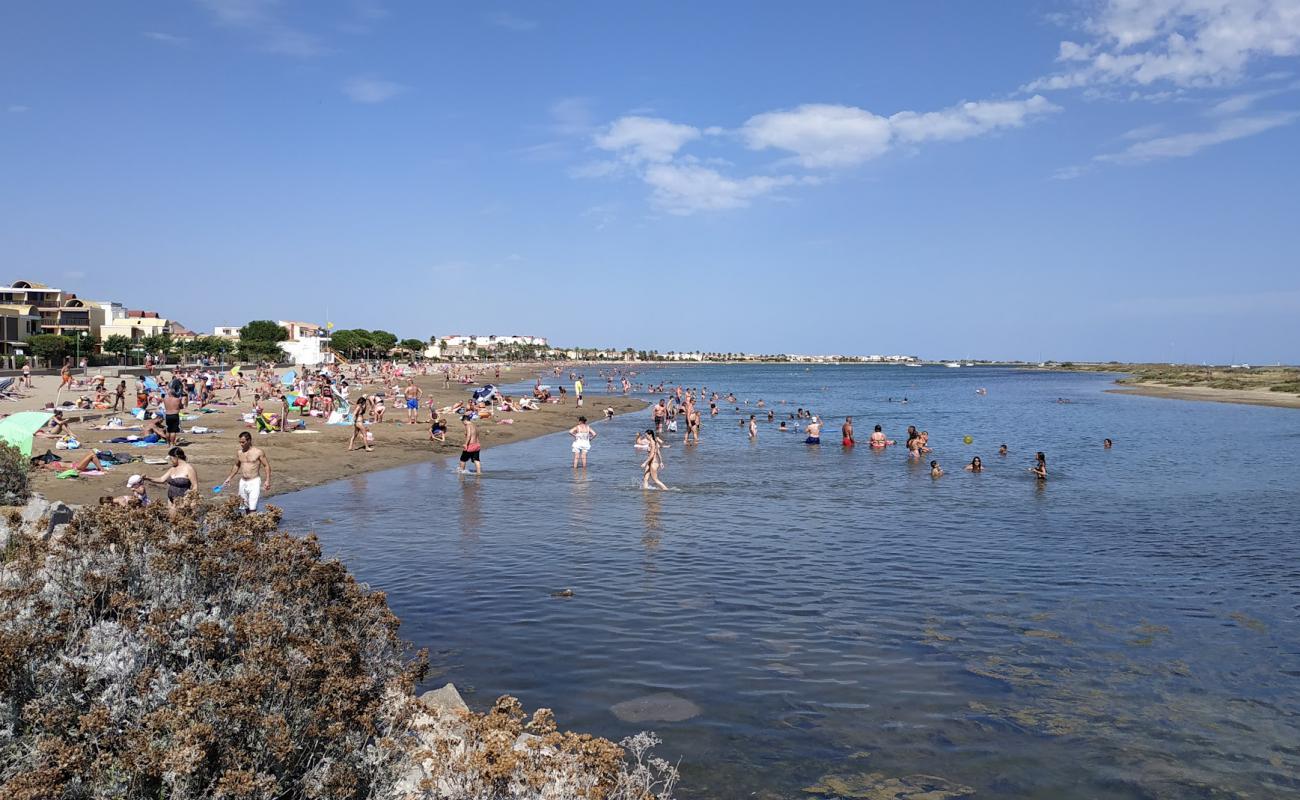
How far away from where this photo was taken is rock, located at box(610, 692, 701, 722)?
26.0 feet

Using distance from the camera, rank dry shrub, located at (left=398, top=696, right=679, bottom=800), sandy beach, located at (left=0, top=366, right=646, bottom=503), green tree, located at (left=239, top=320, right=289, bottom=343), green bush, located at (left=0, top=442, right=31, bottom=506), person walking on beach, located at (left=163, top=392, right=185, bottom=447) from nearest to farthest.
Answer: dry shrub, located at (left=398, top=696, right=679, bottom=800)
green bush, located at (left=0, top=442, right=31, bottom=506)
sandy beach, located at (left=0, top=366, right=646, bottom=503)
person walking on beach, located at (left=163, top=392, right=185, bottom=447)
green tree, located at (left=239, top=320, right=289, bottom=343)

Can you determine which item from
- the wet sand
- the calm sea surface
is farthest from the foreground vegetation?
the wet sand

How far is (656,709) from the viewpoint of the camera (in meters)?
8.13

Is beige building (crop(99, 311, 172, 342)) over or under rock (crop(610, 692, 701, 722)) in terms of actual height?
over

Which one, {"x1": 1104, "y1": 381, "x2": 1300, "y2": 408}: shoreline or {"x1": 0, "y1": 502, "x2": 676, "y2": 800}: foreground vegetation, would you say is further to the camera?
{"x1": 1104, "y1": 381, "x2": 1300, "y2": 408}: shoreline

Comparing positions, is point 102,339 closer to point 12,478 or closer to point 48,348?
point 48,348

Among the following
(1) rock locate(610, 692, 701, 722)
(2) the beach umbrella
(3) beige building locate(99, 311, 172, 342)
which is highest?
(3) beige building locate(99, 311, 172, 342)

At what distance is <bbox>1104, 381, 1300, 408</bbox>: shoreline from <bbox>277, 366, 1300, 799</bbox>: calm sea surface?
55511 mm

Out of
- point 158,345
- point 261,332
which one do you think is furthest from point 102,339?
point 261,332

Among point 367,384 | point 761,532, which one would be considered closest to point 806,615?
point 761,532

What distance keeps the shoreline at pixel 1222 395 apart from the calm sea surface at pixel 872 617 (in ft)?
182

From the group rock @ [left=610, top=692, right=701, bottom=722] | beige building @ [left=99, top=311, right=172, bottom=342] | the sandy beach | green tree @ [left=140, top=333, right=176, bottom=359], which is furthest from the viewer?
beige building @ [left=99, top=311, right=172, bottom=342]

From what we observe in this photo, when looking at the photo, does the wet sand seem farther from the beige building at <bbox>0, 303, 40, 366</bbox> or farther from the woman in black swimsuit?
the beige building at <bbox>0, 303, 40, 366</bbox>

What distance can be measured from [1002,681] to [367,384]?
65.6 metres
